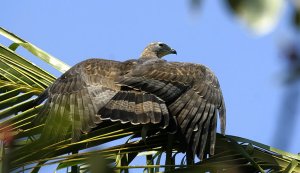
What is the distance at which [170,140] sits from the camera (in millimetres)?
4945

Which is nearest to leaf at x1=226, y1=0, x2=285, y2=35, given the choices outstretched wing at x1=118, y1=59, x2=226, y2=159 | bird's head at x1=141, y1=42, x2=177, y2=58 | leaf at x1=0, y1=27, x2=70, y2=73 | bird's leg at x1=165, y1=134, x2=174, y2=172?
bird's leg at x1=165, y1=134, x2=174, y2=172

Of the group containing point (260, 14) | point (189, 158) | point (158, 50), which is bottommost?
point (189, 158)

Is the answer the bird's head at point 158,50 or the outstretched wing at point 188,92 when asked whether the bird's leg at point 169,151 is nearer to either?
the outstretched wing at point 188,92

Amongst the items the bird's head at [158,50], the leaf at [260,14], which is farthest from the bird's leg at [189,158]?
the bird's head at [158,50]

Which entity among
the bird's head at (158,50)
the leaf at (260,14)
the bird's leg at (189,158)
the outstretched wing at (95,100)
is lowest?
the bird's leg at (189,158)

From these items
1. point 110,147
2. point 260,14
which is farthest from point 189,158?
point 260,14

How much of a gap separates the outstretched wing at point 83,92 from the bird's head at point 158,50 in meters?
4.07

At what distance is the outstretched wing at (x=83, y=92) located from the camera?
5035mm

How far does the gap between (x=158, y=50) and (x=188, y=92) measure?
198 inches

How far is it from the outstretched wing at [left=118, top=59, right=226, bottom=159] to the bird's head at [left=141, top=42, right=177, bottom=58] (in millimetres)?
3753

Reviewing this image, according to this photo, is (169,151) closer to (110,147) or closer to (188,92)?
(110,147)

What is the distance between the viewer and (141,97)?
18.8ft

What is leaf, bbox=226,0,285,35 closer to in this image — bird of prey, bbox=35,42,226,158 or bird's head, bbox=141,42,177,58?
bird of prey, bbox=35,42,226,158

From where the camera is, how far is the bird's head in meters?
11.0
